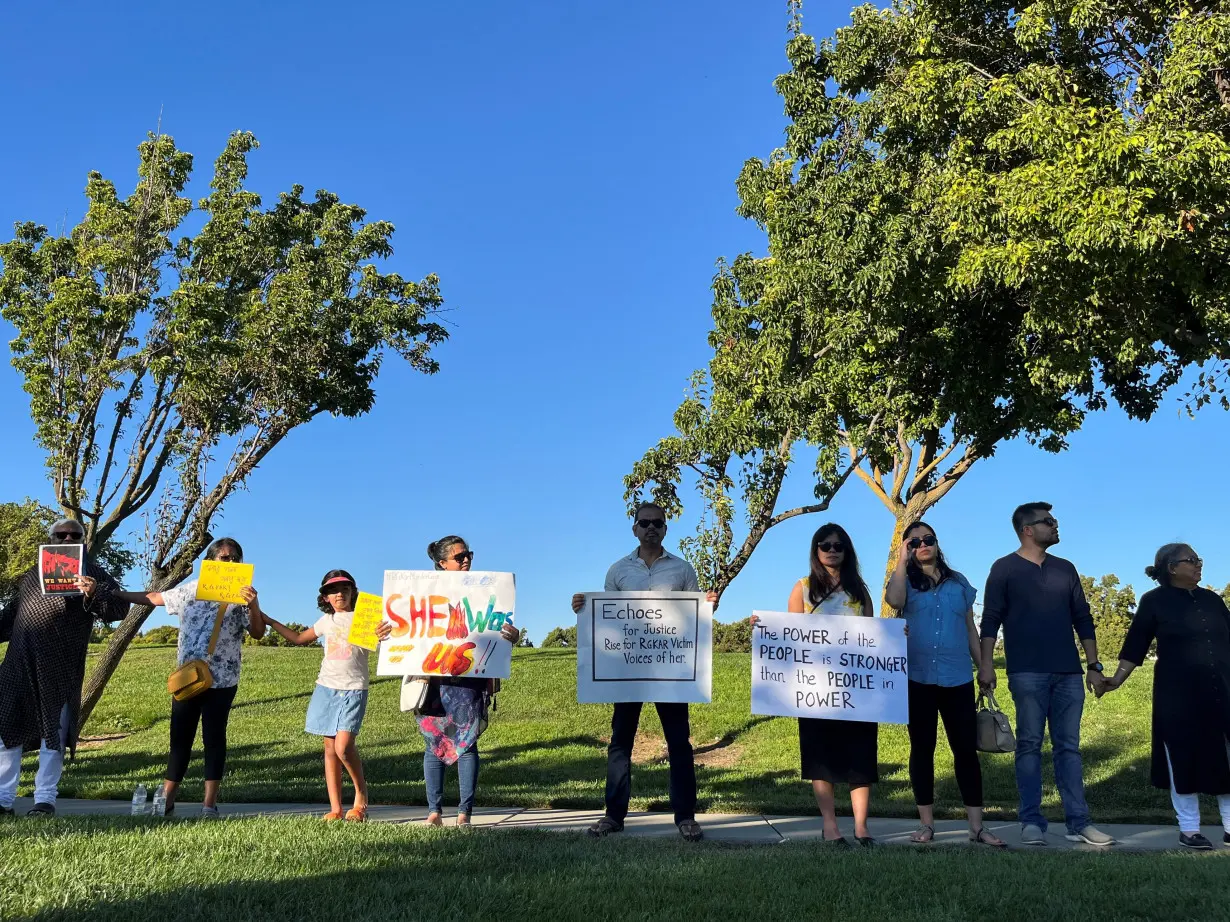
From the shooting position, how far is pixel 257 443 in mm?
17766

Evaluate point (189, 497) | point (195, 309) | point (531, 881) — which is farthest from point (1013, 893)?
point (189, 497)

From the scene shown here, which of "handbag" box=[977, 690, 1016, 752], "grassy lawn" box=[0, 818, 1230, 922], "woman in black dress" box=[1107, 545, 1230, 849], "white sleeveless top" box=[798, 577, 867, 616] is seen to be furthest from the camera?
"woman in black dress" box=[1107, 545, 1230, 849]

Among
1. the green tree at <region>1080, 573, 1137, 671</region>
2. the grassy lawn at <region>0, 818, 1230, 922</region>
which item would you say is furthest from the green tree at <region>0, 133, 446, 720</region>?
the green tree at <region>1080, 573, 1137, 671</region>

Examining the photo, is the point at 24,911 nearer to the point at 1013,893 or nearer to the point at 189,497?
the point at 1013,893

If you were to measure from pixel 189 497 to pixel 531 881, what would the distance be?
44.6 feet

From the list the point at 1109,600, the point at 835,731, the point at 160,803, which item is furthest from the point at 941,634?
the point at 1109,600

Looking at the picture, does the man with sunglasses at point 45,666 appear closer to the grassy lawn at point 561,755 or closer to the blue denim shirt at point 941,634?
the grassy lawn at point 561,755

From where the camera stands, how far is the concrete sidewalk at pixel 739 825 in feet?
23.9

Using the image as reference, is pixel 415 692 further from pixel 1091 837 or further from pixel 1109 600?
pixel 1109 600

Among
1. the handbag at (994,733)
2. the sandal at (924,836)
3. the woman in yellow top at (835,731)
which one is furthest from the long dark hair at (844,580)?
the sandal at (924,836)

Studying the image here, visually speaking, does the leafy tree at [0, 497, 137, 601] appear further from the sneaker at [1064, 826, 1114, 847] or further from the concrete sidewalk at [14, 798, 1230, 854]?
the sneaker at [1064, 826, 1114, 847]

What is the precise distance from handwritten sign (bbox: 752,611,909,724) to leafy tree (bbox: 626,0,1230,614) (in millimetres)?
6232

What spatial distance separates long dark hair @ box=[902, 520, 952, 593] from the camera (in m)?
7.15

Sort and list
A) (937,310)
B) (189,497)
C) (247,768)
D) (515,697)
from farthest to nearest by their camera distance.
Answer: (515,697) → (189,497) → (937,310) → (247,768)
